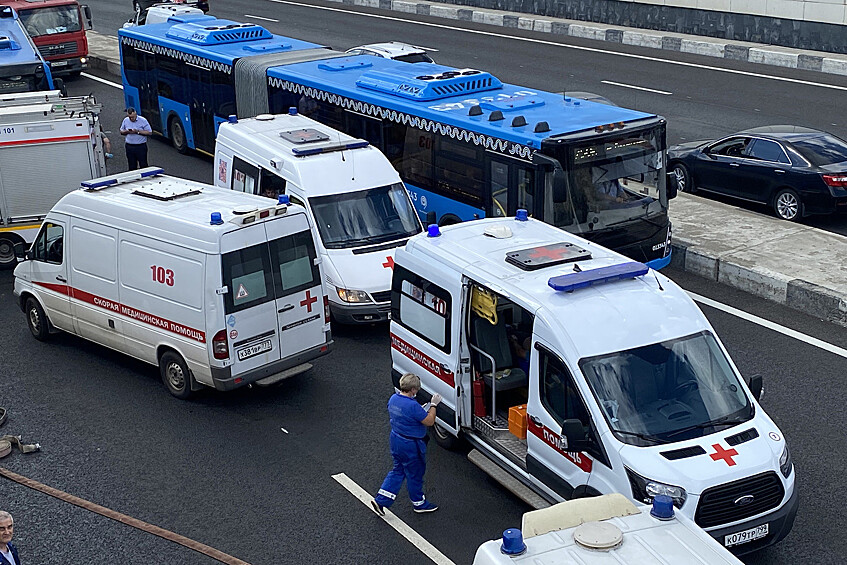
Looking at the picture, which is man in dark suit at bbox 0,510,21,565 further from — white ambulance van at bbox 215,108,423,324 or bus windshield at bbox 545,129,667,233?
bus windshield at bbox 545,129,667,233

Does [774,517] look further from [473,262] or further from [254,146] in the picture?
[254,146]

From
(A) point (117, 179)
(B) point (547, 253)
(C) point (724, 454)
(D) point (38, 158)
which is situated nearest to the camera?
(C) point (724, 454)

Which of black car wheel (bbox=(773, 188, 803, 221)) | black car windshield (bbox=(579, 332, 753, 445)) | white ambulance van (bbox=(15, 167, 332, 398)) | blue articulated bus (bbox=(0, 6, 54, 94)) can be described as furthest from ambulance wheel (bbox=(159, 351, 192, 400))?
blue articulated bus (bbox=(0, 6, 54, 94))

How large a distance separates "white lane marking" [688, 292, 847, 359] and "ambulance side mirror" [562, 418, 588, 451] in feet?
16.9

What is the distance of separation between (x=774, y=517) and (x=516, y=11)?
31631mm

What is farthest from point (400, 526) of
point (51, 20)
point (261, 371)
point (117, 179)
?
point (51, 20)

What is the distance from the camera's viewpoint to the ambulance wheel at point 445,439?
10311 mm

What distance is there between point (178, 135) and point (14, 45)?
4.27m

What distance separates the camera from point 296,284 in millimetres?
11648

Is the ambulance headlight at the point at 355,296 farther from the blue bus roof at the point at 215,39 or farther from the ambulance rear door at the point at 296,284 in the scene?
the blue bus roof at the point at 215,39

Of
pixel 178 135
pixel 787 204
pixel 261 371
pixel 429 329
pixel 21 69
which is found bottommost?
pixel 261 371

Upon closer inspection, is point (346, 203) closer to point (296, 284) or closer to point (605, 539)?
point (296, 284)

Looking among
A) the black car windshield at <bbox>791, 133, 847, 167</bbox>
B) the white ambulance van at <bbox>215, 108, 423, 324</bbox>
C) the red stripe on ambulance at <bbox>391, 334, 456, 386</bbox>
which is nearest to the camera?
the red stripe on ambulance at <bbox>391, 334, 456, 386</bbox>

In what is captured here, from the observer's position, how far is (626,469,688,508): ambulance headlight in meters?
7.80
